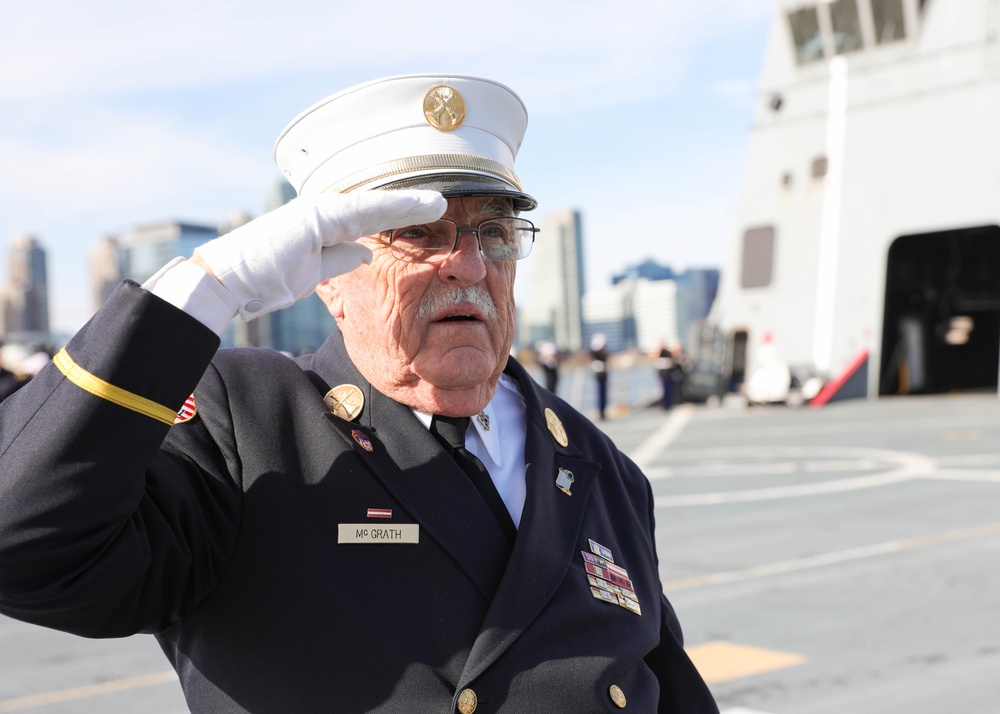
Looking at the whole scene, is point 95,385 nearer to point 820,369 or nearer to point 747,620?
point 747,620

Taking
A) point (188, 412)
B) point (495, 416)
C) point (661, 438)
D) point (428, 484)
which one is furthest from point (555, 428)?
point (661, 438)

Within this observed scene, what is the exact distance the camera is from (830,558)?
7504mm

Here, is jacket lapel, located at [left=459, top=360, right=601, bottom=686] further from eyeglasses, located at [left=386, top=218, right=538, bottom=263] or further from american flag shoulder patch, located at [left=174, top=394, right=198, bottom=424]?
american flag shoulder patch, located at [left=174, top=394, right=198, bottom=424]

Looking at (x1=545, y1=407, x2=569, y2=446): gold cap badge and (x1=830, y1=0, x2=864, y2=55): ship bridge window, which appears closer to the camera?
(x1=545, y1=407, x2=569, y2=446): gold cap badge

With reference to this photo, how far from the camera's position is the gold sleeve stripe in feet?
4.86

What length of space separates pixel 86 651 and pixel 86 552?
4827 mm

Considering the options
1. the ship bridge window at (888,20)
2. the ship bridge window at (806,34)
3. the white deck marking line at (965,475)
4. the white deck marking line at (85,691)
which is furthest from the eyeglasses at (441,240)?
the ship bridge window at (806,34)

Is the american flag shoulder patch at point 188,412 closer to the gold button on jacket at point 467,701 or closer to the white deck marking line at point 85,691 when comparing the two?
the gold button on jacket at point 467,701

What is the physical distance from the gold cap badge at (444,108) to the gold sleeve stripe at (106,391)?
82cm

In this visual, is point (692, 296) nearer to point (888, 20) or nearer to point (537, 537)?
point (888, 20)

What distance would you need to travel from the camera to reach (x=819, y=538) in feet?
27.0

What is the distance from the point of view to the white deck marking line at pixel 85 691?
195 inches

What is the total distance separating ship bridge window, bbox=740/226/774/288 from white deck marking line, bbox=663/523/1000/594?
1591 cm

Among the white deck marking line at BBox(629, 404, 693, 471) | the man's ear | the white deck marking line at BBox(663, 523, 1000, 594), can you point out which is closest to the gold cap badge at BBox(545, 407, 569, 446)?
the man's ear
